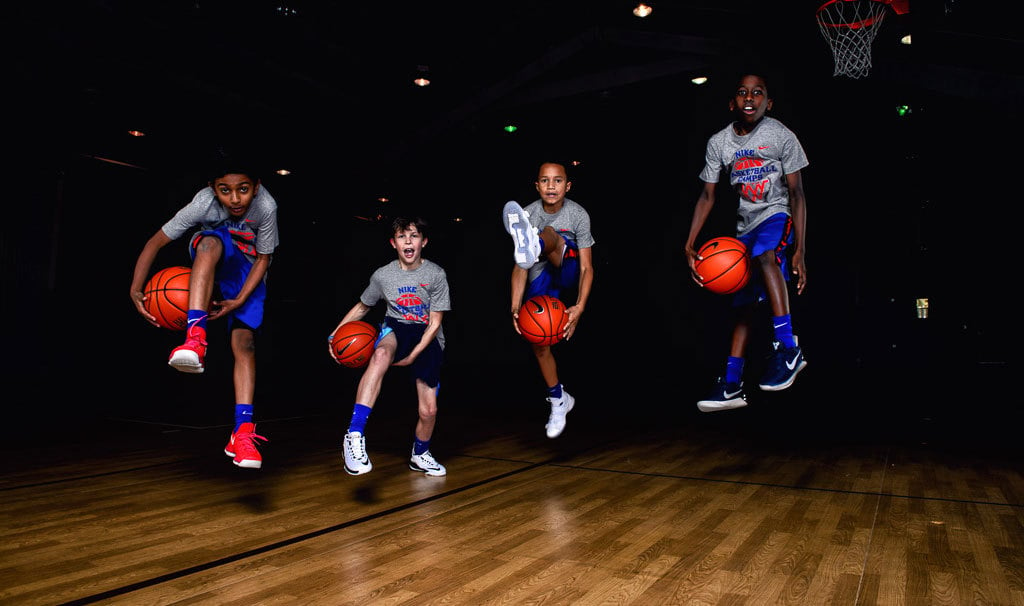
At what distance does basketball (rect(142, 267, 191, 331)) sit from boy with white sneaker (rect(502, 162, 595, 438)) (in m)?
1.40

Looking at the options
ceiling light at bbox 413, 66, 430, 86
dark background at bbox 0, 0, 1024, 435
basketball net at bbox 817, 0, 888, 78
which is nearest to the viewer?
basketball net at bbox 817, 0, 888, 78

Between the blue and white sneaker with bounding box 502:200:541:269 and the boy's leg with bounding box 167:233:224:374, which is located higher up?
the blue and white sneaker with bounding box 502:200:541:269

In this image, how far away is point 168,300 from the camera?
2.52 metres

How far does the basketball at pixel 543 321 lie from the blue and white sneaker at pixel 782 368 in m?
0.93

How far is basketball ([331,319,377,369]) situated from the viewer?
2916mm

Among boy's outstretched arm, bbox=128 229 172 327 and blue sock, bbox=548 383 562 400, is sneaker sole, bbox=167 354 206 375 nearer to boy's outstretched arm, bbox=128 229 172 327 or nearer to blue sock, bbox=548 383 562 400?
boy's outstretched arm, bbox=128 229 172 327

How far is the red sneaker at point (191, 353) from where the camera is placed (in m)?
2.21

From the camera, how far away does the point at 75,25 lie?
21.0ft

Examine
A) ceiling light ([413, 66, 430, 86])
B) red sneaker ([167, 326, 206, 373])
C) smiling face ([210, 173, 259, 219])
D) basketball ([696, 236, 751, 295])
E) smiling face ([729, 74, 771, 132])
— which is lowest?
red sneaker ([167, 326, 206, 373])

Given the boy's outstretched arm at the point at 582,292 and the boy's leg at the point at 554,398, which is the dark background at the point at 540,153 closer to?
the boy's leg at the point at 554,398

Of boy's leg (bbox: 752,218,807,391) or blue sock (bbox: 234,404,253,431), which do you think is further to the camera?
boy's leg (bbox: 752,218,807,391)

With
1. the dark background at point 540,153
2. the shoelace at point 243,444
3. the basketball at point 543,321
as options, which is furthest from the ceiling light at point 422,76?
the shoelace at point 243,444

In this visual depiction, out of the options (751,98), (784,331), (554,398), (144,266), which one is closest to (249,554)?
(144,266)

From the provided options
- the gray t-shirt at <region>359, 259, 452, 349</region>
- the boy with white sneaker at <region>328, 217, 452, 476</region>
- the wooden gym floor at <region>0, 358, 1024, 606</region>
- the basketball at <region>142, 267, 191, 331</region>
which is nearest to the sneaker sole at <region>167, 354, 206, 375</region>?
the basketball at <region>142, 267, 191, 331</region>
